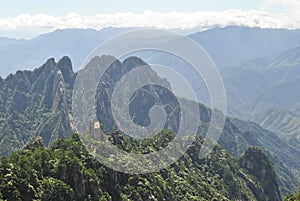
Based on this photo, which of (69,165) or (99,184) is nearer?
(69,165)

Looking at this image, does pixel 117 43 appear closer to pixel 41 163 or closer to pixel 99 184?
pixel 41 163

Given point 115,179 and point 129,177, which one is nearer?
point 115,179

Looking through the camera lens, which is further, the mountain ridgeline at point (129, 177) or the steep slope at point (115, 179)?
the mountain ridgeline at point (129, 177)

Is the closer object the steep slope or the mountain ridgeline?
the steep slope

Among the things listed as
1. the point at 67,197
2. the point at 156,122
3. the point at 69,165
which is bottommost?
the point at 67,197

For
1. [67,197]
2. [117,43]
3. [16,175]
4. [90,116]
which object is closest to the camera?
[117,43]

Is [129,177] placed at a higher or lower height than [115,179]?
higher

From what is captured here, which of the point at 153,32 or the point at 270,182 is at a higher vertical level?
the point at 153,32

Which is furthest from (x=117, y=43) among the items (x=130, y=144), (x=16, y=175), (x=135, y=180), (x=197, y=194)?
(x=197, y=194)
